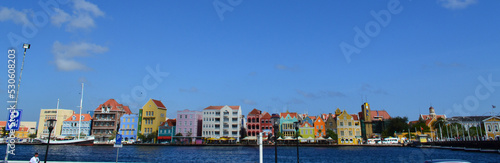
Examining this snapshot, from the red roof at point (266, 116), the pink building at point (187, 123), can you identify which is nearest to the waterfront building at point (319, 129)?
the red roof at point (266, 116)

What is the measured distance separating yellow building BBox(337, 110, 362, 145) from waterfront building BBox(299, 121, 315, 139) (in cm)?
750

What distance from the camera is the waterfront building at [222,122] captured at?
315 feet

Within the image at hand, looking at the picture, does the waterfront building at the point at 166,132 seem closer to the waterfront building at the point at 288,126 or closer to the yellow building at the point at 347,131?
the waterfront building at the point at 288,126

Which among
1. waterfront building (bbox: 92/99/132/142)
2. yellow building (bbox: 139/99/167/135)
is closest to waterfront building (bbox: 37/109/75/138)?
waterfront building (bbox: 92/99/132/142)

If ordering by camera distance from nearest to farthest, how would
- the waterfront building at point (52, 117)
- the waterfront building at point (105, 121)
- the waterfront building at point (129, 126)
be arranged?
the waterfront building at point (129, 126) < the waterfront building at point (105, 121) < the waterfront building at point (52, 117)

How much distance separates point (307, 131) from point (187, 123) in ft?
117

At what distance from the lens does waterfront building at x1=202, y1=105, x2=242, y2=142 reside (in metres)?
95.9

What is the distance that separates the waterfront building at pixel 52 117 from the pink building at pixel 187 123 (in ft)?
152

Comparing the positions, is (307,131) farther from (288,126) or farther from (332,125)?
(332,125)

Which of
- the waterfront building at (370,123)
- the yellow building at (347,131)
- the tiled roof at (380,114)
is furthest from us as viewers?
the tiled roof at (380,114)

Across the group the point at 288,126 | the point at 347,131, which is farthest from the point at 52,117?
the point at 347,131

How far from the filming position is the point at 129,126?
10231cm

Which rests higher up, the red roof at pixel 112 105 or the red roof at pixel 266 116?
the red roof at pixel 112 105

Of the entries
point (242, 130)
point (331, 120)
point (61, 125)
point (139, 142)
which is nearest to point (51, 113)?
point (61, 125)
